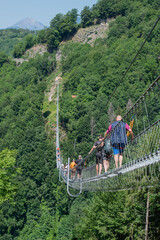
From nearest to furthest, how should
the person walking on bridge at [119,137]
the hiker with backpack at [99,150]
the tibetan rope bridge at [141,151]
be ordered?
the tibetan rope bridge at [141,151]
the person walking on bridge at [119,137]
the hiker with backpack at [99,150]

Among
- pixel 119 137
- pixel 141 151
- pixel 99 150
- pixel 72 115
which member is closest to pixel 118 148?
pixel 119 137

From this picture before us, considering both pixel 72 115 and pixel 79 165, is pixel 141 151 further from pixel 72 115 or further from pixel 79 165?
pixel 72 115

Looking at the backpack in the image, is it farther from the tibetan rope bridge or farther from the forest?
the forest

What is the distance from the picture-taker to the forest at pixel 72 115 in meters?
27.5

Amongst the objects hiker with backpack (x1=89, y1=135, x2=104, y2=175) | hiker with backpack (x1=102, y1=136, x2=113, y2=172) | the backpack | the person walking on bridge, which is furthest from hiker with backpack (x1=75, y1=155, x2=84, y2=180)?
the person walking on bridge

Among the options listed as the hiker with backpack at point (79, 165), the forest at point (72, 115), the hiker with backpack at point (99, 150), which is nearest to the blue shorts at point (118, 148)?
the hiker with backpack at point (99, 150)

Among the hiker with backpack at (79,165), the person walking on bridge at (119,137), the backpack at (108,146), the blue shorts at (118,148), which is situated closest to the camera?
the person walking on bridge at (119,137)

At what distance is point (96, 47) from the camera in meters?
118

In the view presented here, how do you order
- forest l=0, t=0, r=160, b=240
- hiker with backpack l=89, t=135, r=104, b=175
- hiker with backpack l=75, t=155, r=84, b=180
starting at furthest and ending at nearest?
1. forest l=0, t=0, r=160, b=240
2. hiker with backpack l=75, t=155, r=84, b=180
3. hiker with backpack l=89, t=135, r=104, b=175

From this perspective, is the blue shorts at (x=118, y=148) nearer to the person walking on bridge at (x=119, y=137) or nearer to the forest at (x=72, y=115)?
the person walking on bridge at (x=119, y=137)

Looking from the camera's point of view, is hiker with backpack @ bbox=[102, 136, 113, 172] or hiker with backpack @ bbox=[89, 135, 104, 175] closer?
hiker with backpack @ bbox=[102, 136, 113, 172]

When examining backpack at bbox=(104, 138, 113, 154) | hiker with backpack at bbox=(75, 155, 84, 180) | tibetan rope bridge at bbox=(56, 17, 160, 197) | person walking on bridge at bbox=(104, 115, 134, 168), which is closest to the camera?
tibetan rope bridge at bbox=(56, 17, 160, 197)

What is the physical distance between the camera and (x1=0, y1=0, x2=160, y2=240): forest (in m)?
27.5

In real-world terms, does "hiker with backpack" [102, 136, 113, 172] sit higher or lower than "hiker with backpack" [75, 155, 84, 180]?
lower
